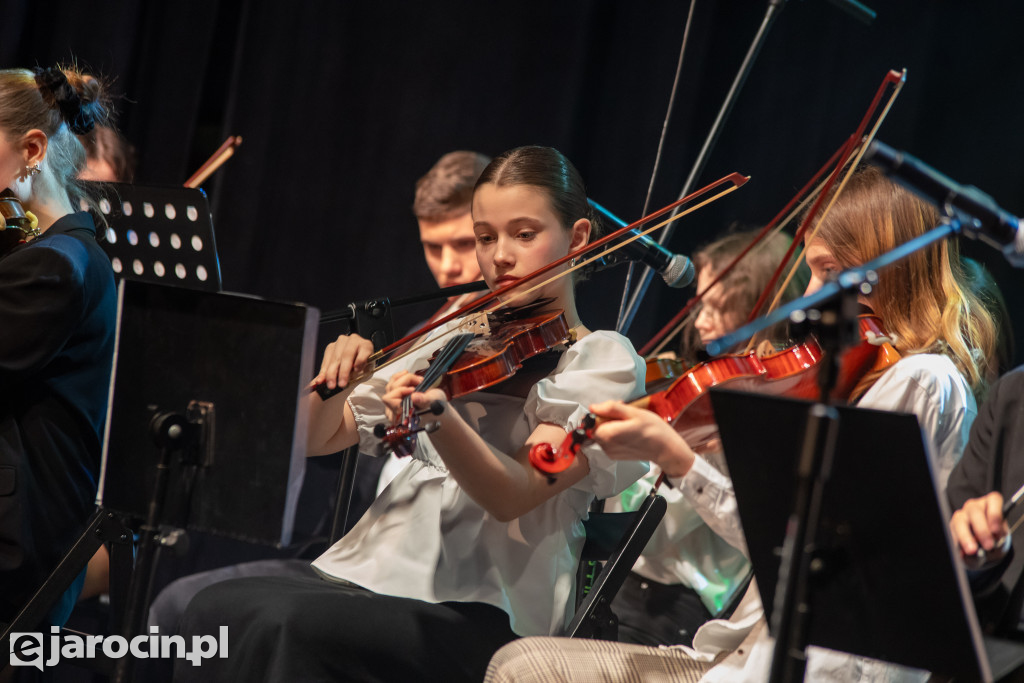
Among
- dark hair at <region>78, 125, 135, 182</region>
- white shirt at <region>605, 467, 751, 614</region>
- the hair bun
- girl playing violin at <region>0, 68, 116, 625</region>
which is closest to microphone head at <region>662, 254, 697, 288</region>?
white shirt at <region>605, 467, 751, 614</region>

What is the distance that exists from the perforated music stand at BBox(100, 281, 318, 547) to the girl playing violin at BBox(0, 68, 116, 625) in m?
0.49

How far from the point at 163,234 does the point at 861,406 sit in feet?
4.54

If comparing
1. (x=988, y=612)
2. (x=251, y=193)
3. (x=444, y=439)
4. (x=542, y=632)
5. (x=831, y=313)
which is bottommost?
(x=542, y=632)

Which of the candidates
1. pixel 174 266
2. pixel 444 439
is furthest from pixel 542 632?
pixel 174 266

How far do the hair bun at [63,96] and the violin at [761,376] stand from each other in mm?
1403

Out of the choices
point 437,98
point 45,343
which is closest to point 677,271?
point 45,343

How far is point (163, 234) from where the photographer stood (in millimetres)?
1930

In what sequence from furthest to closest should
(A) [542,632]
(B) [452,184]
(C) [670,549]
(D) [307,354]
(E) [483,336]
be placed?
(B) [452,184] < (C) [670,549] < (E) [483,336] < (A) [542,632] < (D) [307,354]

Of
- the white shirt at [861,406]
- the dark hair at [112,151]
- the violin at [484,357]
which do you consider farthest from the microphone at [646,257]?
the dark hair at [112,151]

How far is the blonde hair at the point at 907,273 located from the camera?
1.71 m

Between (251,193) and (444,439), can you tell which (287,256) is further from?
(444,439)

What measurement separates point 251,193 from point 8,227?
1.47m

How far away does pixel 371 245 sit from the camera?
334cm

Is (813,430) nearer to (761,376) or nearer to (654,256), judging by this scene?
(761,376)
